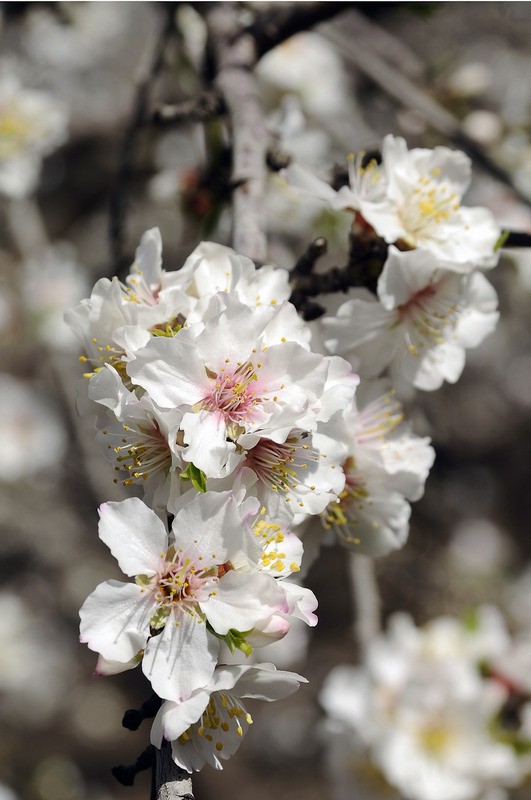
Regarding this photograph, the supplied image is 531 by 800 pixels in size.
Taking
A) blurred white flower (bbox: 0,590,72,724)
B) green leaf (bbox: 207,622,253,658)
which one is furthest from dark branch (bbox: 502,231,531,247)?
blurred white flower (bbox: 0,590,72,724)

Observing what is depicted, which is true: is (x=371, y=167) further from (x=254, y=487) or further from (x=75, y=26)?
(x=75, y=26)

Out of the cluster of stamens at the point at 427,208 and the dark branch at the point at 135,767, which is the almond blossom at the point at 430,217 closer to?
the cluster of stamens at the point at 427,208

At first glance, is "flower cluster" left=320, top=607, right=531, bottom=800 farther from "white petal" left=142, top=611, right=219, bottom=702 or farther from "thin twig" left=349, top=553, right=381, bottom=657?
"white petal" left=142, top=611, right=219, bottom=702

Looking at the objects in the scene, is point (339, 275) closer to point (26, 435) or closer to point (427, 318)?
point (427, 318)

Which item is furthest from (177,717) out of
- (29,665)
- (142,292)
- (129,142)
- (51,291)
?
(29,665)

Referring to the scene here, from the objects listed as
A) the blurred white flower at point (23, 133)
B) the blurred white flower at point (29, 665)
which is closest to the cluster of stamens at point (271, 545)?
the blurred white flower at point (23, 133)

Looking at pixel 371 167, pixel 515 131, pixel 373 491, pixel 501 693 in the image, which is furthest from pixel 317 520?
pixel 515 131
